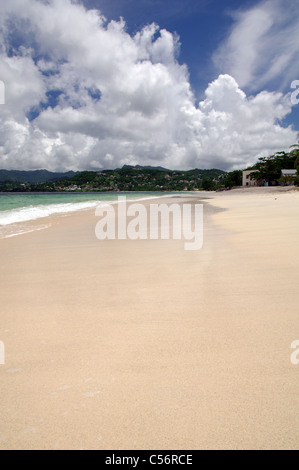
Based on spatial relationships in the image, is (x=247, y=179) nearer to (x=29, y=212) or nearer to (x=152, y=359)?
(x=29, y=212)

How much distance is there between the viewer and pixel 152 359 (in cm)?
160

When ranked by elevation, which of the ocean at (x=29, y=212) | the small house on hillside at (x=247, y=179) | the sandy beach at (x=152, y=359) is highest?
the small house on hillside at (x=247, y=179)

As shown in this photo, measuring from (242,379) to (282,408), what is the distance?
0.23 metres

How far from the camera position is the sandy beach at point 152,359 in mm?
1154

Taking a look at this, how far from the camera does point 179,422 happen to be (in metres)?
1.18

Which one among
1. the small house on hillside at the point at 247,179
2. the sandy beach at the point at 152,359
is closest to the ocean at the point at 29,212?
the sandy beach at the point at 152,359

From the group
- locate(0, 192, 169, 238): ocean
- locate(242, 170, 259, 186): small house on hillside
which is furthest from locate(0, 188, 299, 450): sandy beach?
locate(242, 170, 259, 186): small house on hillside

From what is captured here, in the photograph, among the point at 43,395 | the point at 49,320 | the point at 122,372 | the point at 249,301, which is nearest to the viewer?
the point at 43,395

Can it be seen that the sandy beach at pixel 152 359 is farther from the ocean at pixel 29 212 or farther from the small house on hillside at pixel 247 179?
the small house on hillside at pixel 247 179

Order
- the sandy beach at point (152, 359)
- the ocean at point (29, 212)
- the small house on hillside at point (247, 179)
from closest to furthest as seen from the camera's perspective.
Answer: the sandy beach at point (152, 359) → the ocean at point (29, 212) → the small house on hillside at point (247, 179)
